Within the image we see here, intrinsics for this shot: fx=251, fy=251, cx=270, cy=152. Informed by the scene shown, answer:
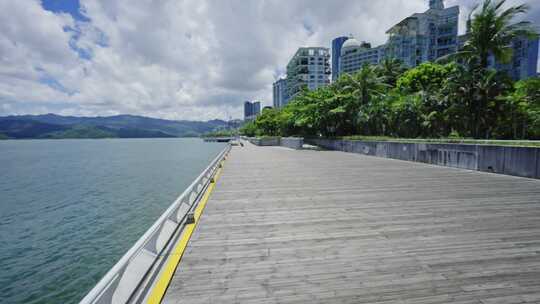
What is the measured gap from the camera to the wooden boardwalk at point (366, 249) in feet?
9.31

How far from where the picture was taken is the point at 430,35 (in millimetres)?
73750

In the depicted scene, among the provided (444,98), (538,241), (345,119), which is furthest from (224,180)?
(444,98)

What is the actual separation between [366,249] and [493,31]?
19.6 meters

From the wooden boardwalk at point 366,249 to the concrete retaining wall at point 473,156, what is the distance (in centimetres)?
279

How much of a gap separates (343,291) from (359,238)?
1570 millimetres

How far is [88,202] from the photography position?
17203mm

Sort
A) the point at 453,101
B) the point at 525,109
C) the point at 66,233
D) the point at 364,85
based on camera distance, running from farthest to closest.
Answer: the point at 364,85
the point at 525,109
the point at 453,101
the point at 66,233

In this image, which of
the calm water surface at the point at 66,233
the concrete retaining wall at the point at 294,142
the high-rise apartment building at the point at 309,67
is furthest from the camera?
the high-rise apartment building at the point at 309,67

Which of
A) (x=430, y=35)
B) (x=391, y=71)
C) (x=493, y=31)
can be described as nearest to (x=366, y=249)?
(x=493, y=31)

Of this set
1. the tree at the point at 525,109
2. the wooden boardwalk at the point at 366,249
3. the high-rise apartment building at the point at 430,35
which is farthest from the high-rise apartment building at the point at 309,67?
the wooden boardwalk at the point at 366,249

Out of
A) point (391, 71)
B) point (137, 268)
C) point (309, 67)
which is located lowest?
point (137, 268)

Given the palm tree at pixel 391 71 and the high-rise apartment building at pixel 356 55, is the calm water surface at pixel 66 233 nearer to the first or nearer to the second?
the palm tree at pixel 391 71

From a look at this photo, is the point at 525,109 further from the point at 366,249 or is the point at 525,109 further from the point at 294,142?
the point at 366,249

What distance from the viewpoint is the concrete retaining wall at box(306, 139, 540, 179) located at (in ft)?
30.0
